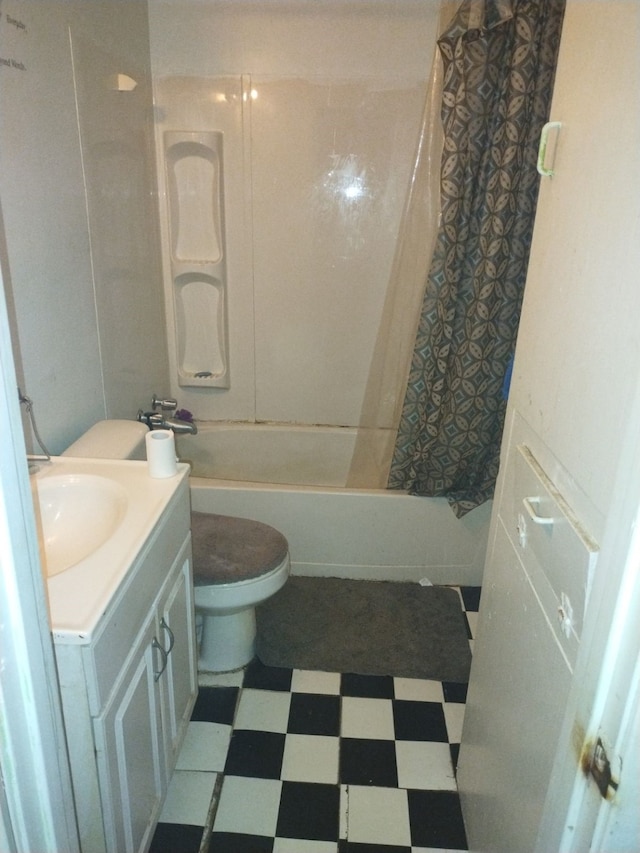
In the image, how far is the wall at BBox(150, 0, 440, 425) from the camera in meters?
2.26

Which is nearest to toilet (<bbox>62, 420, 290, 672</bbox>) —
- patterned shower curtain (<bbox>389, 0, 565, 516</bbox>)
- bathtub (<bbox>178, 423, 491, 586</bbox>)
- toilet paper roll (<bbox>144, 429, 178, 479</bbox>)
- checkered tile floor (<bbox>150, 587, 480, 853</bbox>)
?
checkered tile floor (<bbox>150, 587, 480, 853</bbox>)

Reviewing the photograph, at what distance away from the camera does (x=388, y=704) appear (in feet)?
5.68

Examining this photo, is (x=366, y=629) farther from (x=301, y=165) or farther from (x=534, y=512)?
(x=301, y=165)

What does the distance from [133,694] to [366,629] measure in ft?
3.68

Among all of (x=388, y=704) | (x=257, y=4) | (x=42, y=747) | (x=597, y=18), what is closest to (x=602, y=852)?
(x=42, y=747)

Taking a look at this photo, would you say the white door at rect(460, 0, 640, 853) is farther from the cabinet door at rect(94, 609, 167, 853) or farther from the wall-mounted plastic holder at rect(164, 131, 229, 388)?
the wall-mounted plastic holder at rect(164, 131, 229, 388)

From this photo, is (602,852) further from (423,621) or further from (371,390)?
(371,390)

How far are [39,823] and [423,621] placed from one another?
5.28ft

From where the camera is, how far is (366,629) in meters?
2.02

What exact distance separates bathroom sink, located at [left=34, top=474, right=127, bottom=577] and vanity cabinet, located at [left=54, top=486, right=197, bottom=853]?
0.13 meters

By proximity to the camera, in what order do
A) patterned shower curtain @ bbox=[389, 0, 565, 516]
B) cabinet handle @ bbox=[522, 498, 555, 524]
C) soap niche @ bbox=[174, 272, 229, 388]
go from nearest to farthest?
cabinet handle @ bbox=[522, 498, 555, 524] < patterned shower curtain @ bbox=[389, 0, 565, 516] < soap niche @ bbox=[174, 272, 229, 388]

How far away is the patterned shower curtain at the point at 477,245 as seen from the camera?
1.73 meters

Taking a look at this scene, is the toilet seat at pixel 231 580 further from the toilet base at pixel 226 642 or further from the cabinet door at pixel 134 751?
the cabinet door at pixel 134 751

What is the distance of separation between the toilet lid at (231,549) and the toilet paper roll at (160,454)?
1.43ft
